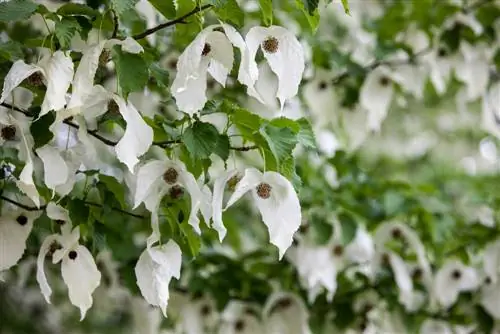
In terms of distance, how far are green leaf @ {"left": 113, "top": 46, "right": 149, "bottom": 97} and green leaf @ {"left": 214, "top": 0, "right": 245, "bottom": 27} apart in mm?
128

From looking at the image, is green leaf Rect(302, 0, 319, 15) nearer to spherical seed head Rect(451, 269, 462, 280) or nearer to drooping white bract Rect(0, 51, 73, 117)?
drooping white bract Rect(0, 51, 73, 117)

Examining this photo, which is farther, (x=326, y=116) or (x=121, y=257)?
(x=326, y=116)

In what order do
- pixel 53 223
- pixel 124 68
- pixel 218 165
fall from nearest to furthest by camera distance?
pixel 124 68 < pixel 53 223 < pixel 218 165

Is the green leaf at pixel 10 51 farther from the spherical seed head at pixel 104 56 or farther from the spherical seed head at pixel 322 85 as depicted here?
the spherical seed head at pixel 322 85

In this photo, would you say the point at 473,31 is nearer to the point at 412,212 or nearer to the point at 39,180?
the point at 412,212

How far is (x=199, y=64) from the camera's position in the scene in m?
1.11

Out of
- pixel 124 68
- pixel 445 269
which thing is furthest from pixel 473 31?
pixel 124 68

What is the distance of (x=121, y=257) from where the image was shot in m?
1.74

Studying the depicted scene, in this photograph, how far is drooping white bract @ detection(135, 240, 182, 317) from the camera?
1.16 metres

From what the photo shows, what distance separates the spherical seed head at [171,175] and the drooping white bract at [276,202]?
9 centimetres

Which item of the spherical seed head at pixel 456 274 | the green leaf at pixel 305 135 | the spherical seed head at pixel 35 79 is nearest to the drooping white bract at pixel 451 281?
the spherical seed head at pixel 456 274

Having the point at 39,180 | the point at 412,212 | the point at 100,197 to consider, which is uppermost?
the point at 100,197

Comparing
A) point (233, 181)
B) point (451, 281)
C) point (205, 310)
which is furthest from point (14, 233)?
point (451, 281)

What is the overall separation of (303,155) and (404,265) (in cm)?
43
